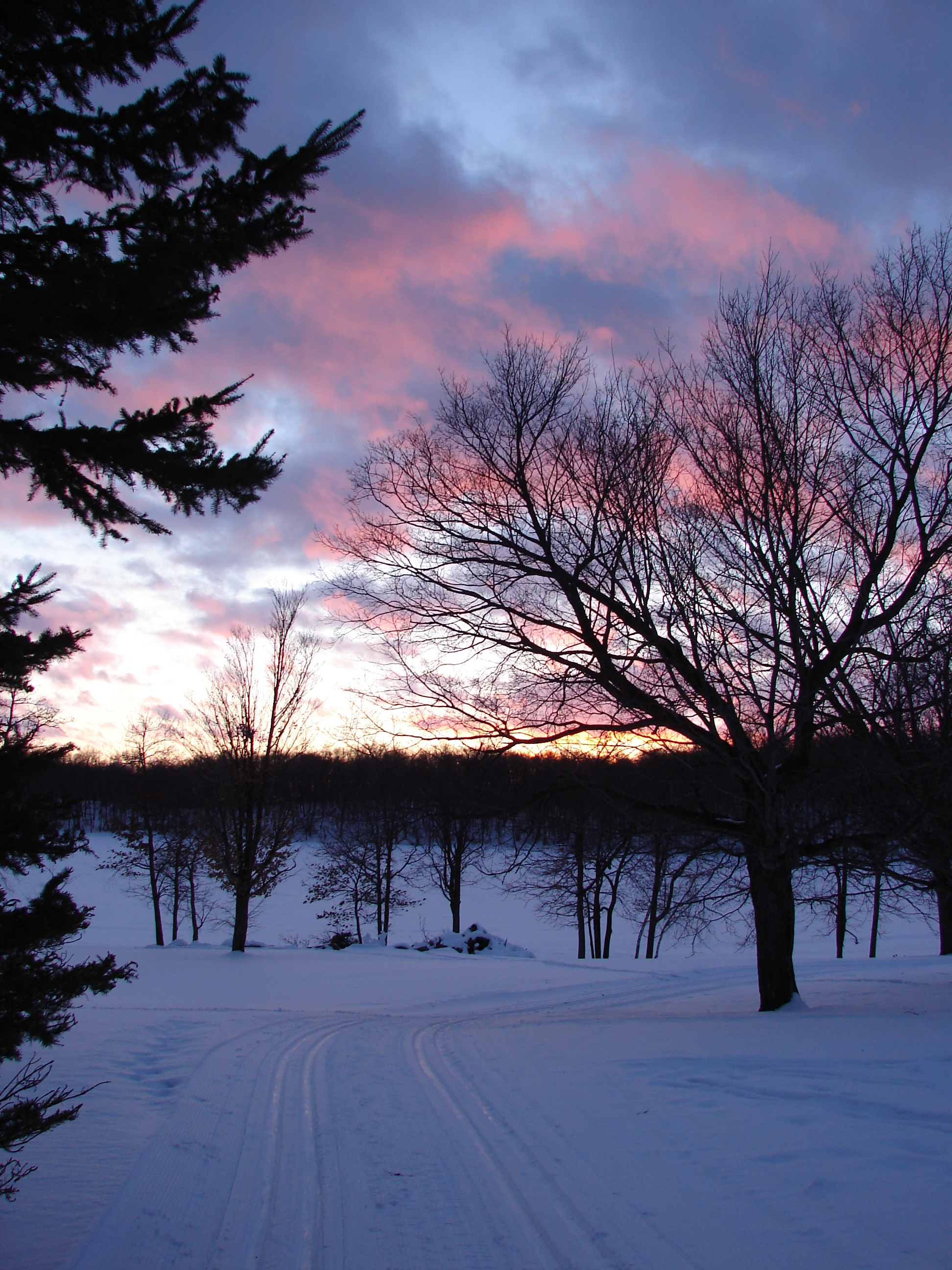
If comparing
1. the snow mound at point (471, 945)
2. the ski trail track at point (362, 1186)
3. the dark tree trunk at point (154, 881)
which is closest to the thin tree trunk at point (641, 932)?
the snow mound at point (471, 945)

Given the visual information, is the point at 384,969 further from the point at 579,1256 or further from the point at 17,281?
the point at 17,281

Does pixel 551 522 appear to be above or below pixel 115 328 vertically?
above

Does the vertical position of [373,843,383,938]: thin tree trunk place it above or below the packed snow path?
below

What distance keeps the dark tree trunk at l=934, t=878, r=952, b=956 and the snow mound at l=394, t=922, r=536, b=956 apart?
41.5ft

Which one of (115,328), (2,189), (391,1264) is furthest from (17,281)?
(391,1264)

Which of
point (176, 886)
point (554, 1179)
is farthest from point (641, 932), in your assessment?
point (554, 1179)

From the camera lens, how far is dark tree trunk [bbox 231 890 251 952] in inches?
918

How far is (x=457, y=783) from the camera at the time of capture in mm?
11227

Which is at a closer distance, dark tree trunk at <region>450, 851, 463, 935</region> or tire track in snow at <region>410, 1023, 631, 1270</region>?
tire track in snow at <region>410, 1023, 631, 1270</region>

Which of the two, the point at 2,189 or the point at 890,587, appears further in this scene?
the point at 890,587

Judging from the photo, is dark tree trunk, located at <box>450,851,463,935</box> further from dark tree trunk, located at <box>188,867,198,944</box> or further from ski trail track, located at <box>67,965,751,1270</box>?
ski trail track, located at <box>67,965,751,1270</box>

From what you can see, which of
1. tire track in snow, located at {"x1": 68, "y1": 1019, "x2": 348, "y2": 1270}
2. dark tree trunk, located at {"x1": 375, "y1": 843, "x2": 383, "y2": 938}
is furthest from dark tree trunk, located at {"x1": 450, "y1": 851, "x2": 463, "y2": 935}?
tire track in snow, located at {"x1": 68, "y1": 1019, "x2": 348, "y2": 1270}

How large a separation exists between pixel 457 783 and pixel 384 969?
38.0 ft

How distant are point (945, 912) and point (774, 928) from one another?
1222 cm
